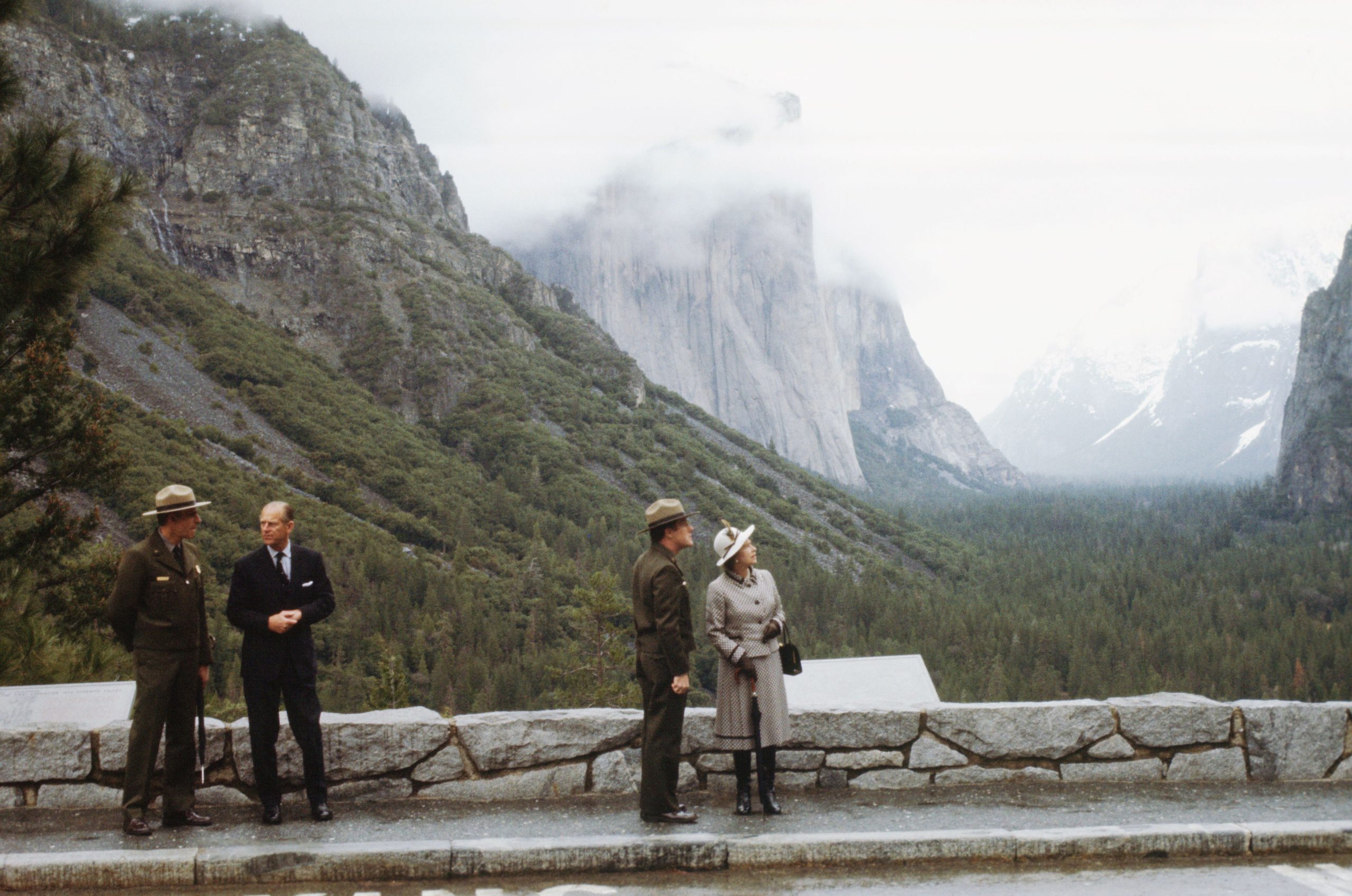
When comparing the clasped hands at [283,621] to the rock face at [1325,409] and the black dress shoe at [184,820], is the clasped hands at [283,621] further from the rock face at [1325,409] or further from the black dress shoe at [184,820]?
the rock face at [1325,409]

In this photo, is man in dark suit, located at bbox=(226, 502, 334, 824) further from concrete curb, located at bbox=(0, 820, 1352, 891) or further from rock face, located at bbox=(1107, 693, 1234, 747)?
rock face, located at bbox=(1107, 693, 1234, 747)

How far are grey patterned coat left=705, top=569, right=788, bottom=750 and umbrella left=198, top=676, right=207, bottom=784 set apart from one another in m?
3.22

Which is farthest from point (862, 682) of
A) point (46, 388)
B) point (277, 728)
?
point (46, 388)

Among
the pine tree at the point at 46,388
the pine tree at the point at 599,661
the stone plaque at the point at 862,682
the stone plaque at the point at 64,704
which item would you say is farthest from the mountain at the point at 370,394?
the stone plaque at the point at 64,704

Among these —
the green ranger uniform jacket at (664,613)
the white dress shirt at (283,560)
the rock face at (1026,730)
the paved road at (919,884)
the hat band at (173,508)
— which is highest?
the hat band at (173,508)

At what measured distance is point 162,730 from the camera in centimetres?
650

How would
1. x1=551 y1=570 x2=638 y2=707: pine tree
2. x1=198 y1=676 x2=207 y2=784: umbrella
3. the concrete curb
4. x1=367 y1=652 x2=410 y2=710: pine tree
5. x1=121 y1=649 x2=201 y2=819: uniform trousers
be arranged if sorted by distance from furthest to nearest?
x1=367 y1=652 x2=410 y2=710: pine tree, x1=551 y1=570 x2=638 y2=707: pine tree, x1=198 y1=676 x2=207 y2=784: umbrella, x1=121 y1=649 x2=201 y2=819: uniform trousers, the concrete curb

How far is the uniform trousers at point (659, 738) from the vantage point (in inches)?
257

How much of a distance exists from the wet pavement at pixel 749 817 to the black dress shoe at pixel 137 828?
65mm

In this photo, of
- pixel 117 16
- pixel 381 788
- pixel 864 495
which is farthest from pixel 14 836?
pixel 864 495

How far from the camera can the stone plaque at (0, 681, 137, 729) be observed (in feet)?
24.4

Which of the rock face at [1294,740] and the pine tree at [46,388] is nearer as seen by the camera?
the rock face at [1294,740]

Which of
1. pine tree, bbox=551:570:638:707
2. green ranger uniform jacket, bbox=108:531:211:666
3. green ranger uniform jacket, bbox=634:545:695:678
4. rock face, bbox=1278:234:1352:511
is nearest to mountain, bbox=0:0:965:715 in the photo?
pine tree, bbox=551:570:638:707

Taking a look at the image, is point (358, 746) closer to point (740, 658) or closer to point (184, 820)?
point (184, 820)
